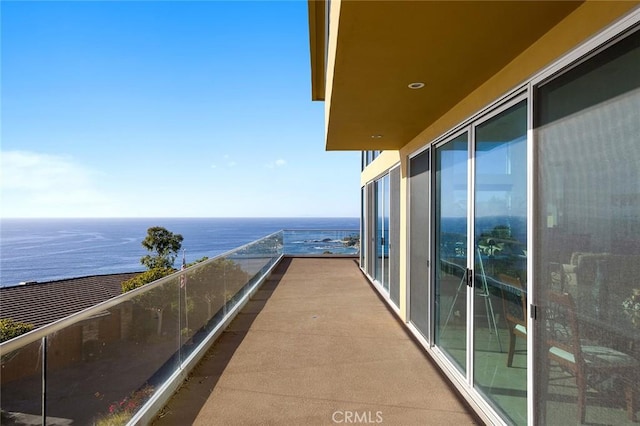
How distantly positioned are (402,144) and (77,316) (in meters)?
4.50

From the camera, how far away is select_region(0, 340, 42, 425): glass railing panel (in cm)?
146

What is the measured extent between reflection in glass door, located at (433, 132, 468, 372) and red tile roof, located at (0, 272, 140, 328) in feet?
44.5

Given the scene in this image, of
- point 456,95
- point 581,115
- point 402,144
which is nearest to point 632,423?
point 581,115

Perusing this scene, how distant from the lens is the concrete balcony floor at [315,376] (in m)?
2.82

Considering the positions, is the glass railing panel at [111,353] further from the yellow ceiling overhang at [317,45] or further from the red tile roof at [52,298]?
the red tile roof at [52,298]

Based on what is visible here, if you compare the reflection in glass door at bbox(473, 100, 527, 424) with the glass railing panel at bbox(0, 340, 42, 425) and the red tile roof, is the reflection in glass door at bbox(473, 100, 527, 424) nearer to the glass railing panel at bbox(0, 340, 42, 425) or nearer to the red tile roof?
the glass railing panel at bbox(0, 340, 42, 425)

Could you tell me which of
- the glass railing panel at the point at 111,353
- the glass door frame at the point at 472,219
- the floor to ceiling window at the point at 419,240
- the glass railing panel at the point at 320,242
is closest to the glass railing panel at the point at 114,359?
the glass railing panel at the point at 111,353

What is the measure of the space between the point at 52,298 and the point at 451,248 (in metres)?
18.3

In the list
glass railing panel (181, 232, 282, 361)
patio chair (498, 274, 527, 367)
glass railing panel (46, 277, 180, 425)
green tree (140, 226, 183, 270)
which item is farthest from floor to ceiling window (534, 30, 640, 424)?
green tree (140, 226, 183, 270)

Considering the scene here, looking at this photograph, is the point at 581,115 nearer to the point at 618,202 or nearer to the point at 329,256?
the point at 618,202

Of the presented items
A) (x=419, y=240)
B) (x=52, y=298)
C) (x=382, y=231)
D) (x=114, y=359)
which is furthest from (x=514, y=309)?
(x=52, y=298)

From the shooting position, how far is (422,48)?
7.23 feet

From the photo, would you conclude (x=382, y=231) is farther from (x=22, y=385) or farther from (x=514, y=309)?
(x=22, y=385)

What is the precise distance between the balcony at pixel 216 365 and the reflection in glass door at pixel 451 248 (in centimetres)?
39
